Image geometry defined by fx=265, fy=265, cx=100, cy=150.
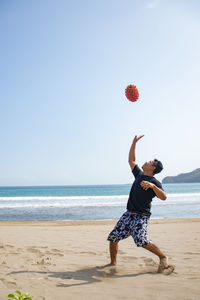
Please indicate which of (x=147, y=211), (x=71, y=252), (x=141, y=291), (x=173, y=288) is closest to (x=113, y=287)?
(x=141, y=291)

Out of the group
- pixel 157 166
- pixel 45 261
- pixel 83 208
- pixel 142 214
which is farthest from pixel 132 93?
pixel 83 208

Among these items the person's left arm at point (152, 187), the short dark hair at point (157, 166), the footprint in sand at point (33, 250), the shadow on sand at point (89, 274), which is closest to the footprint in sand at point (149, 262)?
the shadow on sand at point (89, 274)

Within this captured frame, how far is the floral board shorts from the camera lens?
12.9ft

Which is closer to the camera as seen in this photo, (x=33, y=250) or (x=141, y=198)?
(x=141, y=198)

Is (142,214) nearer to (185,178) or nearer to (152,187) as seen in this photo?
(152,187)

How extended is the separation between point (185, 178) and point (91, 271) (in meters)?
176

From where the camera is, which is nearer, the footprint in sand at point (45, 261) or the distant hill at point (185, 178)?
the footprint in sand at point (45, 261)

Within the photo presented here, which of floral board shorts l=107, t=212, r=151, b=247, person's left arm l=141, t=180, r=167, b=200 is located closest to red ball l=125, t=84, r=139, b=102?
person's left arm l=141, t=180, r=167, b=200

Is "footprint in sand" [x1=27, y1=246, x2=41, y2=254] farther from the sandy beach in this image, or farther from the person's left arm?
the person's left arm

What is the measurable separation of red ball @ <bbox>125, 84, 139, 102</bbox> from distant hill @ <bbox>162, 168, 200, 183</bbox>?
6570 inches

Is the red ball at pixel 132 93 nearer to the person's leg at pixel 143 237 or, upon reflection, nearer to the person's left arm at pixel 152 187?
the person's left arm at pixel 152 187

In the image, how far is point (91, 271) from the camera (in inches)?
164

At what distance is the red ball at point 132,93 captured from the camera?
4961 mm

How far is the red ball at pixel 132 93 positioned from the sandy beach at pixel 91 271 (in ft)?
9.76
